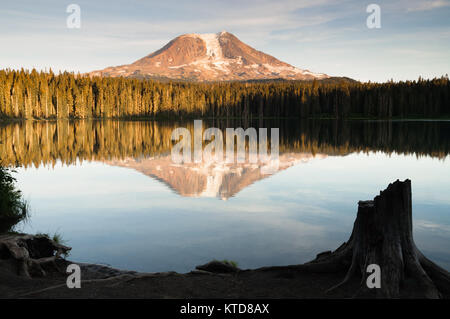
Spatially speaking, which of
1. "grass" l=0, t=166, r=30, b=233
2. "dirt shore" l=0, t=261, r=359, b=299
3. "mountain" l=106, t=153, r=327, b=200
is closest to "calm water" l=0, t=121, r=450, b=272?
"mountain" l=106, t=153, r=327, b=200

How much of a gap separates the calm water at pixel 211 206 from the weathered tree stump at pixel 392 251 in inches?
123

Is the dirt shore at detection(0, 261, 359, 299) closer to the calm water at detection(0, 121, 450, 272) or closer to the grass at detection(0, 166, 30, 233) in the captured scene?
the calm water at detection(0, 121, 450, 272)

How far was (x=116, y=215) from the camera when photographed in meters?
15.8

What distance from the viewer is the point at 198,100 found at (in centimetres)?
17162

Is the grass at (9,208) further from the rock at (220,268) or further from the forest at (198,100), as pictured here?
the forest at (198,100)

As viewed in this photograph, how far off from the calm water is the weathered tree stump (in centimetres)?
311

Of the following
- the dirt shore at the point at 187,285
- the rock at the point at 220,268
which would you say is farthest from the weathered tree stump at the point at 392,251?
the rock at the point at 220,268

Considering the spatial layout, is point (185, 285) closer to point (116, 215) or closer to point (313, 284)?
point (313, 284)

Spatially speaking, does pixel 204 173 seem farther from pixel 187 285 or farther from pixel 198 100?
pixel 198 100

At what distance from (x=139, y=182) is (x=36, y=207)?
7.23 metres

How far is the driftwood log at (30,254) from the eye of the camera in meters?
9.18

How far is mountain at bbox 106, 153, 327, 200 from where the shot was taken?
820 inches

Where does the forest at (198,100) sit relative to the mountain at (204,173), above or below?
above

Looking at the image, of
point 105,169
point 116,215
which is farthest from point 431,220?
point 105,169
